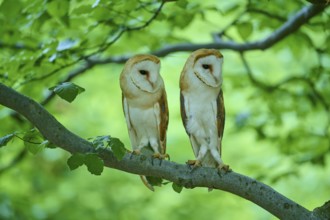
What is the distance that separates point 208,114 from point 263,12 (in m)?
1.61

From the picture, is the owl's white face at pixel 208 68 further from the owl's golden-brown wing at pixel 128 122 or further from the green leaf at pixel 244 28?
the green leaf at pixel 244 28

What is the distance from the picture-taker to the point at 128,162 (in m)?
2.12

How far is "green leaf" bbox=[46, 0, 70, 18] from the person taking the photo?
10.3ft

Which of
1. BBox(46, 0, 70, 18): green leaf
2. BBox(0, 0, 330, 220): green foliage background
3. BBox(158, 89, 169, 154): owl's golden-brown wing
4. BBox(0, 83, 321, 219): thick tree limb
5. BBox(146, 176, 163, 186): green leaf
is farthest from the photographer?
BBox(0, 0, 330, 220): green foliage background

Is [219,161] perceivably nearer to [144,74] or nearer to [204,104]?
[204,104]

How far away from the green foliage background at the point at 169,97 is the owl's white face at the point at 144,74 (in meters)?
0.82

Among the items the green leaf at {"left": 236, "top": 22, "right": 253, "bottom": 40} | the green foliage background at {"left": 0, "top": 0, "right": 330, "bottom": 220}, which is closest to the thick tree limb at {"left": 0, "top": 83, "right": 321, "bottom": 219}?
the green foliage background at {"left": 0, "top": 0, "right": 330, "bottom": 220}

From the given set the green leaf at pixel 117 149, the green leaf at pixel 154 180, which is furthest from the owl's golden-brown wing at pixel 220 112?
the green leaf at pixel 117 149

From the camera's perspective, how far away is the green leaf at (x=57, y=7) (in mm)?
3145

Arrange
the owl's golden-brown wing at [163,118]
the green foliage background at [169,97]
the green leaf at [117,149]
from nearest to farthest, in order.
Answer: the green leaf at [117,149] < the owl's golden-brown wing at [163,118] < the green foliage background at [169,97]

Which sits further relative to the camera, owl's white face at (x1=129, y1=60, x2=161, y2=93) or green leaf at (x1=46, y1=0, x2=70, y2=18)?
green leaf at (x1=46, y1=0, x2=70, y2=18)

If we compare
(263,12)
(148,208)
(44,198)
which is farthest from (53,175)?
(263,12)

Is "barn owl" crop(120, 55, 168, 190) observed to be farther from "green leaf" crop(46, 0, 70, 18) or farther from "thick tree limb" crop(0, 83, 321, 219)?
"green leaf" crop(46, 0, 70, 18)

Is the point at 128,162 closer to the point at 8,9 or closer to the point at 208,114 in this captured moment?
the point at 208,114
